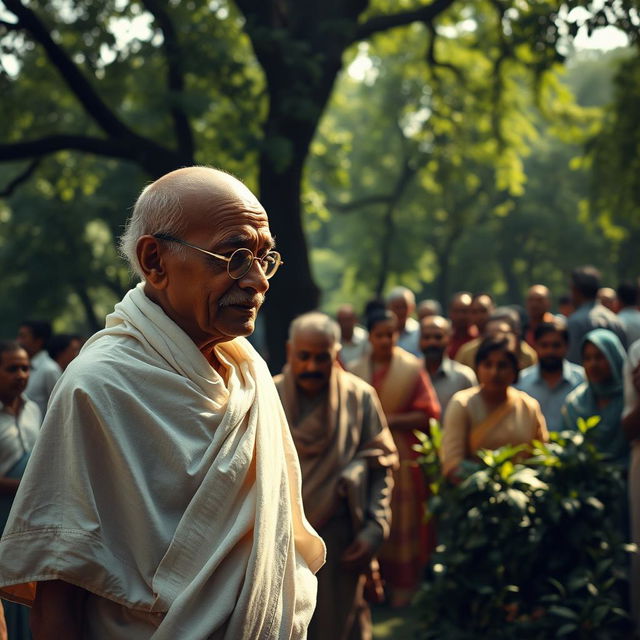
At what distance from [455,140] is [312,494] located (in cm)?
1386

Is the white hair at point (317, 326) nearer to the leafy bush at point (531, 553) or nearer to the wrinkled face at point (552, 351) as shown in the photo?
the leafy bush at point (531, 553)

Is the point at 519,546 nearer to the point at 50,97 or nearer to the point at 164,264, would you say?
the point at 164,264

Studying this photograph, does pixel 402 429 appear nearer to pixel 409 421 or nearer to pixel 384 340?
pixel 409 421

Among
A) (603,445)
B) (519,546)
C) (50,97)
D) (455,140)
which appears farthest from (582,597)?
(455,140)

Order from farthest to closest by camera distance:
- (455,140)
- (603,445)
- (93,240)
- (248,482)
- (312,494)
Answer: (93,240)
(455,140)
(603,445)
(312,494)
(248,482)

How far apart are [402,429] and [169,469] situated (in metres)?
6.72

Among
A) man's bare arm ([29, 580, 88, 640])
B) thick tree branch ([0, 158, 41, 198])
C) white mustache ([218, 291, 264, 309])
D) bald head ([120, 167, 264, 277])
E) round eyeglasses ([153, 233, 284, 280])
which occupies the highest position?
thick tree branch ([0, 158, 41, 198])

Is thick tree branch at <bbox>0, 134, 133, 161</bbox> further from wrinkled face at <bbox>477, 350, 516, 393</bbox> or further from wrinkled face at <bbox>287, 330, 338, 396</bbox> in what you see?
wrinkled face at <bbox>287, 330, 338, 396</bbox>

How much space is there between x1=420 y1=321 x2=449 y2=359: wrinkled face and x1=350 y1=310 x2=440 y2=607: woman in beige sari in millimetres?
741

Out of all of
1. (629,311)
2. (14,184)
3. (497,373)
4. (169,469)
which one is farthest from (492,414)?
(14,184)

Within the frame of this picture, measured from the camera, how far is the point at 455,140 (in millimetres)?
19062

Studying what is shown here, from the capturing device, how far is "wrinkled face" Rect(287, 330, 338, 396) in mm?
6191

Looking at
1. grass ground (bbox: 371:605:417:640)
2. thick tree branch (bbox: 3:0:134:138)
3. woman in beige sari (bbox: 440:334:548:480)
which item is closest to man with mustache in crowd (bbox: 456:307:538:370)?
grass ground (bbox: 371:605:417:640)

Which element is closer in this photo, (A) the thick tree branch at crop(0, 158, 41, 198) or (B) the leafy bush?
(B) the leafy bush
